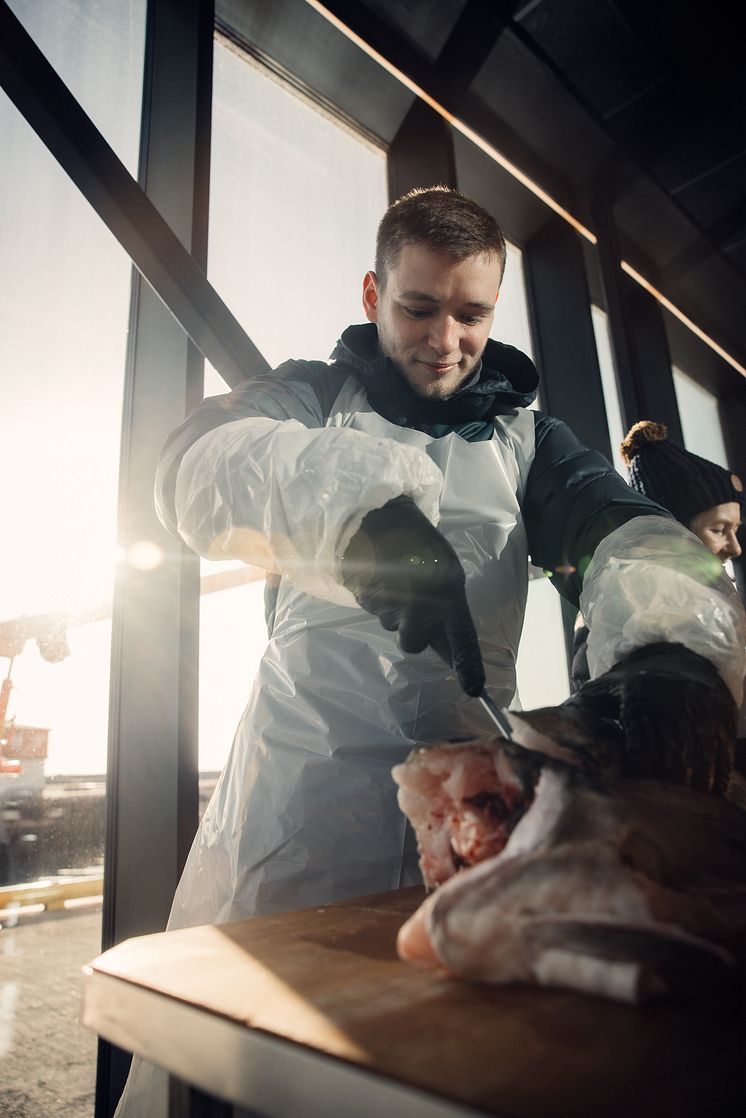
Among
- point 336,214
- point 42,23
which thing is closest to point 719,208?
point 336,214

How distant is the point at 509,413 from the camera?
154cm

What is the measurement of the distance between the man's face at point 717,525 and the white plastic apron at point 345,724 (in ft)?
3.13

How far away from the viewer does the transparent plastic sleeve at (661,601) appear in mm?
1005

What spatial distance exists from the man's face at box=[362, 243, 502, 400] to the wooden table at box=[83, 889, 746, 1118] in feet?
3.61

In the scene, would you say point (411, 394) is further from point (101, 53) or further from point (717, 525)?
point (101, 53)

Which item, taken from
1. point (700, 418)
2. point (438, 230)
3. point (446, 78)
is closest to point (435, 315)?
point (438, 230)

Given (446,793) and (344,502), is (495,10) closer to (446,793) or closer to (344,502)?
(344,502)

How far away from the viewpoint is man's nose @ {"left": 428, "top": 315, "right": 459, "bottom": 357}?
4.45 feet

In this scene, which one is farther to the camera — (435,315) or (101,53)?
(101,53)

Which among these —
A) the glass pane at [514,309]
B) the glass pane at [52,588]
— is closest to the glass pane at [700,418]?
the glass pane at [514,309]

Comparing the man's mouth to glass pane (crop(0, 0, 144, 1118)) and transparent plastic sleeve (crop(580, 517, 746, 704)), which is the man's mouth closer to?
transparent plastic sleeve (crop(580, 517, 746, 704))

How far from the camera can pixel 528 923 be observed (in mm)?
517

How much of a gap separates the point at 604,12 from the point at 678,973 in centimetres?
340

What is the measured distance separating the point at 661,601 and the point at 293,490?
0.59 m
